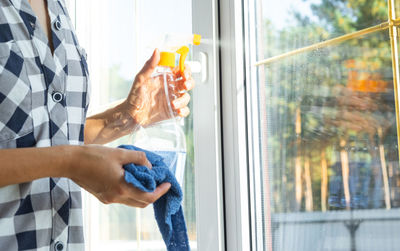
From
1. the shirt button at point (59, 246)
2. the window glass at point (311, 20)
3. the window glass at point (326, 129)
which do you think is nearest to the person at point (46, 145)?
the shirt button at point (59, 246)

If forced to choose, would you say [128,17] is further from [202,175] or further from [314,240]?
[314,240]

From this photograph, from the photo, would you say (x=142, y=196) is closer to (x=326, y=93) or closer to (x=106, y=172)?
(x=106, y=172)

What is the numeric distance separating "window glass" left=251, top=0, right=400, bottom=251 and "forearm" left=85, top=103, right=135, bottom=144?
0.31 m

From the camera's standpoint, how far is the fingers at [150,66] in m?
1.11

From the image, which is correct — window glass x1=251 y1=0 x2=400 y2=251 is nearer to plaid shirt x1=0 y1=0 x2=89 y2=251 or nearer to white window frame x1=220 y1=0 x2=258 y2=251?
white window frame x1=220 y1=0 x2=258 y2=251

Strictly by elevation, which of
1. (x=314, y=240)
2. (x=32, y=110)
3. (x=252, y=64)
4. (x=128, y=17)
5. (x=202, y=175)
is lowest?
(x=314, y=240)

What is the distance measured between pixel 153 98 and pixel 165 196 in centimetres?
31

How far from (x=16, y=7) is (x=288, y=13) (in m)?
0.55

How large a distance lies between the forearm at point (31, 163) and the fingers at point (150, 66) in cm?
39

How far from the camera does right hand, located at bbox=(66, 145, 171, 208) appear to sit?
0.79m

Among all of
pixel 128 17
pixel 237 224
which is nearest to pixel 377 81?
pixel 237 224

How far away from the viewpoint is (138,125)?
1182 mm

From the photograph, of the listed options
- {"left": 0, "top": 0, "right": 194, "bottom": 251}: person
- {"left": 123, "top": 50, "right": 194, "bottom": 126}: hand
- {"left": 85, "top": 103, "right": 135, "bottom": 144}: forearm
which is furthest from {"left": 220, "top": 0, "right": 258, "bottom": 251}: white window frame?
{"left": 0, "top": 0, "right": 194, "bottom": 251}: person

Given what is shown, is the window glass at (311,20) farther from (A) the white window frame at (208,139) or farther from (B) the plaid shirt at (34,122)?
(B) the plaid shirt at (34,122)
